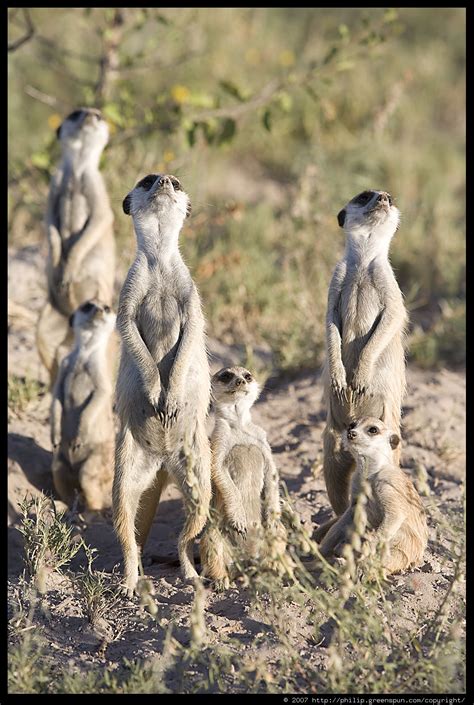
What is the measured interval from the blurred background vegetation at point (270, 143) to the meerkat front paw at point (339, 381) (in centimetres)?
219

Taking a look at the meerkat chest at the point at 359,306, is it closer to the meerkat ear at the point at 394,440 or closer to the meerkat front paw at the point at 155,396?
the meerkat ear at the point at 394,440

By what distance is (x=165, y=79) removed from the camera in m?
12.5

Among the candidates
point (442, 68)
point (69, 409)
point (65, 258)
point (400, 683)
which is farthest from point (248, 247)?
point (442, 68)

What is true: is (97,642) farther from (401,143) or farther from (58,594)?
(401,143)

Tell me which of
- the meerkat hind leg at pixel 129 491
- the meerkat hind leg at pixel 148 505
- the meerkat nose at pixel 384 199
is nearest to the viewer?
the meerkat hind leg at pixel 129 491

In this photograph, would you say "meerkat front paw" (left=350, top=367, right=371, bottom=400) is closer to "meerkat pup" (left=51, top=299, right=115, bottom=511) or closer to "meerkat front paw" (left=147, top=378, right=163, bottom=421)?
"meerkat front paw" (left=147, top=378, right=163, bottom=421)

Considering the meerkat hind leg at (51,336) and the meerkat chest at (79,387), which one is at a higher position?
the meerkat hind leg at (51,336)

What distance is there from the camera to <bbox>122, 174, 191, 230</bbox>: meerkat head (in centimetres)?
418

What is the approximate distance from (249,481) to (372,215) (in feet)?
4.74

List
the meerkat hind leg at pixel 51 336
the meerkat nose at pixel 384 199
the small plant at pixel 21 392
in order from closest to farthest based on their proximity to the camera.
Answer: the meerkat nose at pixel 384 199 < the small plant at pixel 21 392 < the meerkat hind leg at pixel 51 336

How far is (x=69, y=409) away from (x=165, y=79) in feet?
26.9

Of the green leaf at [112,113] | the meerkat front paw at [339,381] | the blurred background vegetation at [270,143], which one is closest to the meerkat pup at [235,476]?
the meerkat front paw at [339,381]

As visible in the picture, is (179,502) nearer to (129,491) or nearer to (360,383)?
(129,491)

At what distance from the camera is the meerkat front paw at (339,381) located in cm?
438
